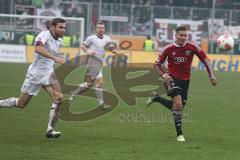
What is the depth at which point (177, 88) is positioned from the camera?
39.2ft

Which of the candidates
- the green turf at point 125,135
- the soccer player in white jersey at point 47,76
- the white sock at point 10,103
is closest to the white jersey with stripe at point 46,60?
the soccer player in white jersey at point 47,76

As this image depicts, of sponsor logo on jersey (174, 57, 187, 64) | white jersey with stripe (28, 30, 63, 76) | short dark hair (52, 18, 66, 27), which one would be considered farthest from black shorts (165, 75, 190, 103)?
short dark hair (52, 18, 66, 27)

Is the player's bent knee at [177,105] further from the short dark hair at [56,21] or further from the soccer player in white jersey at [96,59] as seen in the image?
the soccer player in white jersey at [96,59]

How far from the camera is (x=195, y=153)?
10.3m

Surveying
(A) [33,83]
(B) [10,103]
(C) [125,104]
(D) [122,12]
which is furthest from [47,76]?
(D) [122,12]

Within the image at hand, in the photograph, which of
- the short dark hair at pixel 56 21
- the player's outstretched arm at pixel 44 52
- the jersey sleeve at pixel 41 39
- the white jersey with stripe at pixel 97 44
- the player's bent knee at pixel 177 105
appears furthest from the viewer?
the white jersey with stripe at pixel 97 44

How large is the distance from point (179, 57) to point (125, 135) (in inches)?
69.0

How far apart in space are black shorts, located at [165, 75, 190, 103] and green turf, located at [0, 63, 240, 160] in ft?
2.65

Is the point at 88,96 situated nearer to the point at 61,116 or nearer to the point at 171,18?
the point at 61,116

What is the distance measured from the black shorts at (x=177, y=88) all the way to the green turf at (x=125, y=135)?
806 mm

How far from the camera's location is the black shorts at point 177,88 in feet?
39.1

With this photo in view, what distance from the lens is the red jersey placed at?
12.0 meters

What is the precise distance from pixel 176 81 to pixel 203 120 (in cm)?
346

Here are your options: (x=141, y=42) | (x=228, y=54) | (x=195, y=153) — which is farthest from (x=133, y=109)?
(x=141, y=42)
